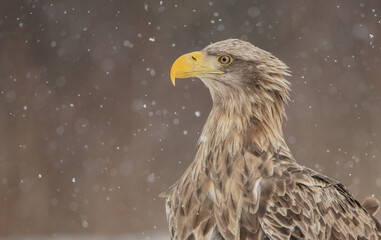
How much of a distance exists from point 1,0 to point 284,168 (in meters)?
5.21

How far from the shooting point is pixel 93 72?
689cm

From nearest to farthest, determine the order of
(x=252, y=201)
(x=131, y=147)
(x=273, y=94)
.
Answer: (x=252, y=201) < (x=273, y=94) < (x=131, y=147)

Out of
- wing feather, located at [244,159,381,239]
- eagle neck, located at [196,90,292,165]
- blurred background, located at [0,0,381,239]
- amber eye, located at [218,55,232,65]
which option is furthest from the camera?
blurred background, located at [0,0,381,239]

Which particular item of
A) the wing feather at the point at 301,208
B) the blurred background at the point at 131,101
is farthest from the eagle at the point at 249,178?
the blurred background at the point at 131,101

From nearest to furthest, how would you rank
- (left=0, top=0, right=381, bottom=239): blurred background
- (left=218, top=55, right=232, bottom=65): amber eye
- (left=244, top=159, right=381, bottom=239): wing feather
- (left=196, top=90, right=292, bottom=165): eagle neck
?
(left=244, top=159, right=381, bottom=239): wing feather → (left=196, top=90, right=292, bottom=165): eagle neck → (left=218, top=55, right=232, bottom=65): amber eye → (left=0, top=0, right=381, bottom=239): blurred background

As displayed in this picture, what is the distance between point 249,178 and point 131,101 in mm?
4243

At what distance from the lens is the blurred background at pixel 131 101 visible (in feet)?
22.5

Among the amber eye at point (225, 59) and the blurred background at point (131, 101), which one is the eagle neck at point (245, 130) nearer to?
the amber eye at point (225, 59)

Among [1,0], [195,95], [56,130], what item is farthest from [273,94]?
[1,0]

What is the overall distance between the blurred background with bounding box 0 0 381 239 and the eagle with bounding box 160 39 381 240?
3782mm

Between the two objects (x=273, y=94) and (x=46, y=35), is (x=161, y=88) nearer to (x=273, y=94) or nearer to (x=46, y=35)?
(x=46, y=35)

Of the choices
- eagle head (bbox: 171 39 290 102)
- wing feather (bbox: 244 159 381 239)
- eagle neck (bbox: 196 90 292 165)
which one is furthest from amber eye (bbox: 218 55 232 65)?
wing feather (bbox: 244 159 381 239)

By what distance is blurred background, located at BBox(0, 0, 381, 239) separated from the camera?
6.85 metres

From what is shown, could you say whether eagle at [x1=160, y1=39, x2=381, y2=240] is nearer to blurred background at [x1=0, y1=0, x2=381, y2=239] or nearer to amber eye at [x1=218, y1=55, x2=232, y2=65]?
amber eye at [x1=218, y1=55, x2=232, y2=65]
